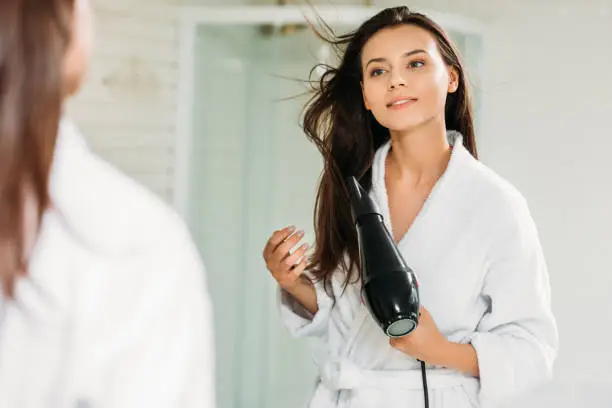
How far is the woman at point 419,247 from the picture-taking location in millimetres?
878

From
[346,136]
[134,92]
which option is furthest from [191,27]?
[346,136]

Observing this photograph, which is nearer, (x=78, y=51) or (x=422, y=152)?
(x=78, y=51)

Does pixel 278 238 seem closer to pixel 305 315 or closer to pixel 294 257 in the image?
pixel 294 257

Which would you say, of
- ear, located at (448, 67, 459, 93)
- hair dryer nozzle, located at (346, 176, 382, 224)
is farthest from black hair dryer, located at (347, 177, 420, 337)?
ear, located at (448, 67, 459, 93)

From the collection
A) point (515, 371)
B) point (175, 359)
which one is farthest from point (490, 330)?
point (175, 359)

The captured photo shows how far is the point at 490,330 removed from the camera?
2.93 ft

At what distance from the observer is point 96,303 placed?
0.44 m

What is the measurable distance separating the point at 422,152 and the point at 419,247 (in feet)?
0.44

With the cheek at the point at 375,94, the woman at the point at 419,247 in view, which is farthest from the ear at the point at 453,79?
the cheek at the point at 375,94

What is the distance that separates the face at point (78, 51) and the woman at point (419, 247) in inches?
20.4

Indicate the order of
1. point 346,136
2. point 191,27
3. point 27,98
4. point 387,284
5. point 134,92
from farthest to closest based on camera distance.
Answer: point 191,27
point 134,92
point 346,136
point 387,284
point 27,98

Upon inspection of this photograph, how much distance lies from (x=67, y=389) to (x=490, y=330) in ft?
1.95

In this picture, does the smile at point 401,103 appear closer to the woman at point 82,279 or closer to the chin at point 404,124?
the chin at point 404,124

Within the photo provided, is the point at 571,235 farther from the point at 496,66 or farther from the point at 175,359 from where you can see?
the point at 175,359
